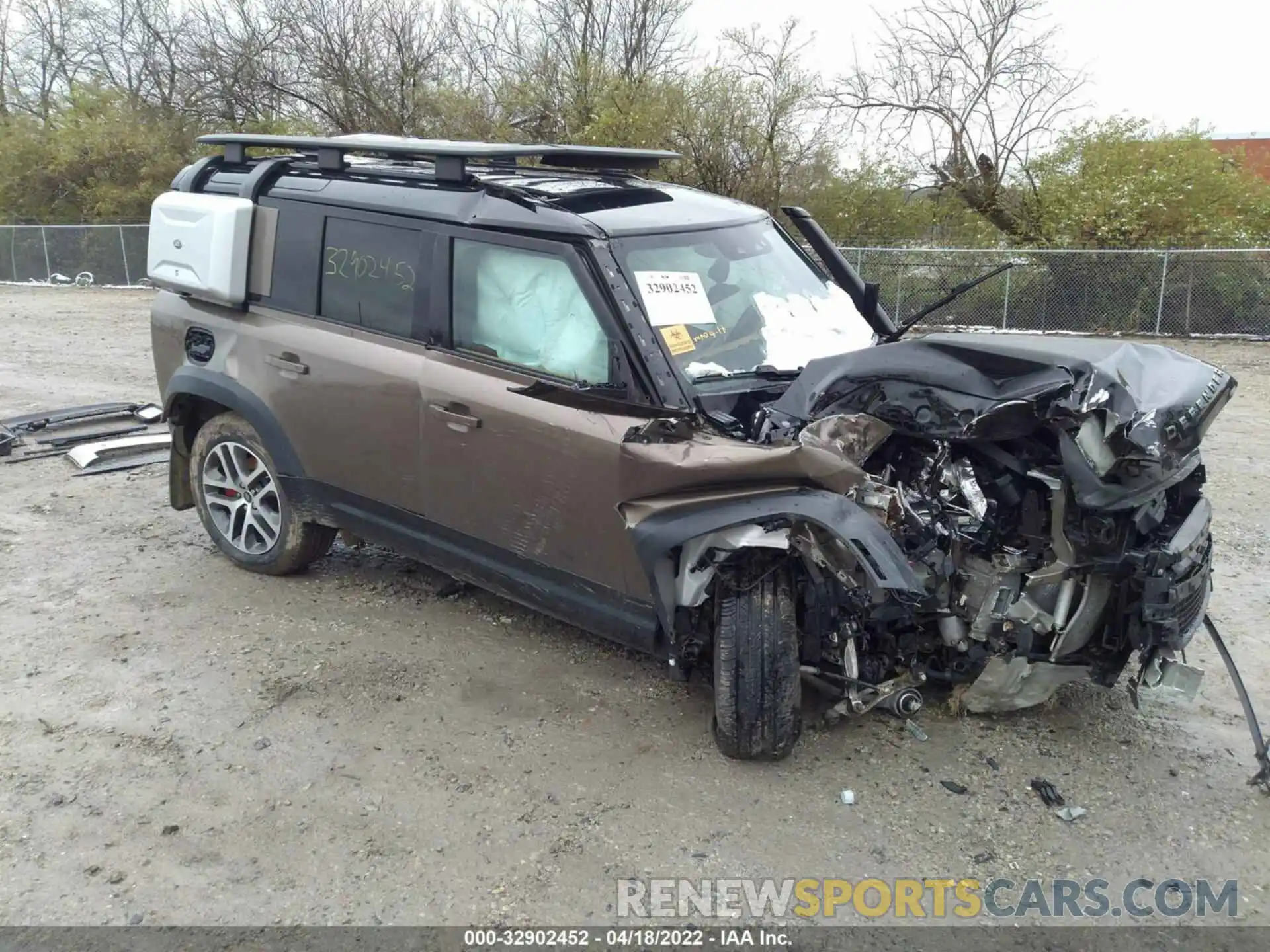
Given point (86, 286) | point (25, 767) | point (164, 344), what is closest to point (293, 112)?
point (86, 286)

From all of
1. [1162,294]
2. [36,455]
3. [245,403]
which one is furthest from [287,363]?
[1162,294]

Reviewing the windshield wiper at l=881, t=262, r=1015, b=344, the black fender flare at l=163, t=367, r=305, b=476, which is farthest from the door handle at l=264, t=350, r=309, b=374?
the windshield wiper at l=881, t=262, r=1015, b=344

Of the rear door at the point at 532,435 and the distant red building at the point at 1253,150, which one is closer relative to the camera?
the rear door at the point at 532,435

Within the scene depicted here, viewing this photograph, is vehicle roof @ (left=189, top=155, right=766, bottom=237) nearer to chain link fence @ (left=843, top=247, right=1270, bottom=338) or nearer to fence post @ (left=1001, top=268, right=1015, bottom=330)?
chain link fence @ (left=843, top=247, right=1270, bottom=338)

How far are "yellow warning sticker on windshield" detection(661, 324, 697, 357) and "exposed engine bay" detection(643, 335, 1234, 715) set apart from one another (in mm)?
305

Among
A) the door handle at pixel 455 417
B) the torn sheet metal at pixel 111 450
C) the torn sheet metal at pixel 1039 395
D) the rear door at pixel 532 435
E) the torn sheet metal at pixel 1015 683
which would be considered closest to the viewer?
the torn sheet metal at pixel 1039 395

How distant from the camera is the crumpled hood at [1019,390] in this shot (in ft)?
10.3

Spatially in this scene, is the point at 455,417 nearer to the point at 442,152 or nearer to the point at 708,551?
the point at 442,152

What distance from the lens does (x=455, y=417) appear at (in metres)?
4.06

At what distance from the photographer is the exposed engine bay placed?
316 centimetres

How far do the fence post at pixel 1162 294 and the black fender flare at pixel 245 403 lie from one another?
538 inches

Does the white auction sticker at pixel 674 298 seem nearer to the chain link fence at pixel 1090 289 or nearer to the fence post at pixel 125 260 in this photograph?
the chain link fence at pixel 1090 289

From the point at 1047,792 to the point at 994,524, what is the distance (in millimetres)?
918

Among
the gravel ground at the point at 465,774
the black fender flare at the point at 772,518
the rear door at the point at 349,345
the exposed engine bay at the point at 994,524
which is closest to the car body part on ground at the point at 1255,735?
the gravel ground at the point at 465,774
